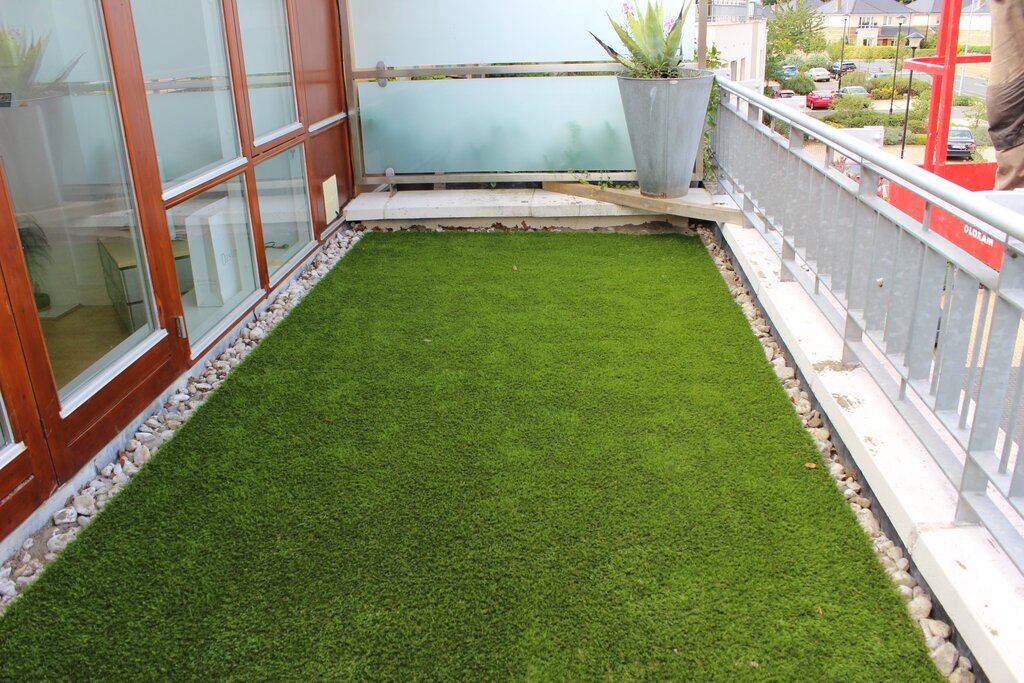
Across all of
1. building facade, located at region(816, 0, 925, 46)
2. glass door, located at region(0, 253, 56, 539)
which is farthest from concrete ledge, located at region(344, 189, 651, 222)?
building facade, located at region(816, 0, 925, 46)

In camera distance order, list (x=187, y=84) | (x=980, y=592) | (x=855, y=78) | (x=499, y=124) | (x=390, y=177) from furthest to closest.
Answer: (x=855, y=78), (x=390, y=177), (x=499, y=124), (x=187, y=84), (x=980, y=592)

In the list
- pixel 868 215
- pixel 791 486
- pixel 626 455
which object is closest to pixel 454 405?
pixel 626 455

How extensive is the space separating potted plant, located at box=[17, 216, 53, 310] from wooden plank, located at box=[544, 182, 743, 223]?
12.9 feet

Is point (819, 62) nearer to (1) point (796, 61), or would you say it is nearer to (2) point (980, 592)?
(1) point (796, 61)

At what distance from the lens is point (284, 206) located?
16.2ft

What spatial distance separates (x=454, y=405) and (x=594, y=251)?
2.48m

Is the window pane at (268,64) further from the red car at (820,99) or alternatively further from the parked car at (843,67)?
the parked car at (843,67)

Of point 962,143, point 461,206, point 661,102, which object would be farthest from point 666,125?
point 962,143

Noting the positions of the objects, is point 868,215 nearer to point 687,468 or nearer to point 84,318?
point 687,468

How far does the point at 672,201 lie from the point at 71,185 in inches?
152

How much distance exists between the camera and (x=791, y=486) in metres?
2.64

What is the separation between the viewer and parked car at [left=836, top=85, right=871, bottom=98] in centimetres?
1594

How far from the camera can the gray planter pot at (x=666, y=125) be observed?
5344 mm

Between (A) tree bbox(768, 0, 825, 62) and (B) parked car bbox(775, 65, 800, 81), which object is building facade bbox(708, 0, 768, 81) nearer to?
(B) parked car bbox(775, 65, 800, 81)
